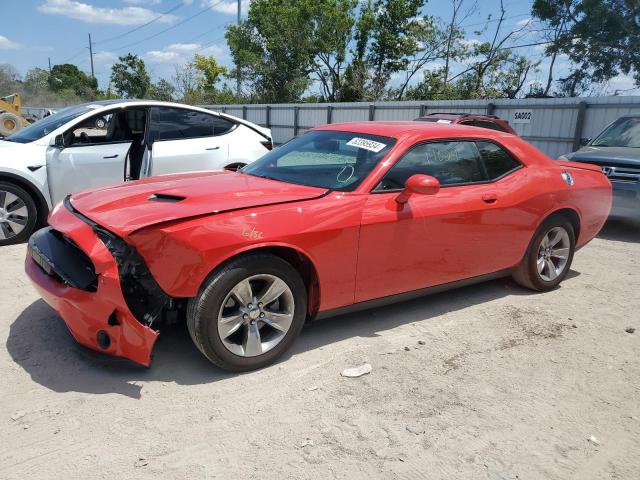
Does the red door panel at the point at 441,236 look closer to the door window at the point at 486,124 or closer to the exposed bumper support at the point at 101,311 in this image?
the exposed bumper support at the point at 101,311

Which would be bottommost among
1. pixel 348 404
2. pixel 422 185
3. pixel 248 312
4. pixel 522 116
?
pixel 348 404

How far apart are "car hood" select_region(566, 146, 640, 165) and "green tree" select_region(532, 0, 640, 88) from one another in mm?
16283

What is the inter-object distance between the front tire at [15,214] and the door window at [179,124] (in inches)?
66.3

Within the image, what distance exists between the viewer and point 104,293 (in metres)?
2.83

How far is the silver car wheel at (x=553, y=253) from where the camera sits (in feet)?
15.6

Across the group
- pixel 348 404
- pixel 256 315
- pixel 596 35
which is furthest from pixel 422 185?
pixel 596 35

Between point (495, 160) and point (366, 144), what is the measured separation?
50.2 inches

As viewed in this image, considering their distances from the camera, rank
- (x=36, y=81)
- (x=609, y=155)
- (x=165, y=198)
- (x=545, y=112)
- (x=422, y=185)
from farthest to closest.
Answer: (x=36, y=81)
(x=545, y=112)
(x=609, y=155)
(x=422, y=185)
(x=165, y=198)

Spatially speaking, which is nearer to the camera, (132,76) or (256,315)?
(256,315)

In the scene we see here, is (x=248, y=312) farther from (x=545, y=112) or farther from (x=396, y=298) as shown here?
(x=545, y=112)

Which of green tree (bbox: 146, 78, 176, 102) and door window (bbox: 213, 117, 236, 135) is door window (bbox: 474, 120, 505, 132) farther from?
green tree (bbox: 146, 78, 176, 102)

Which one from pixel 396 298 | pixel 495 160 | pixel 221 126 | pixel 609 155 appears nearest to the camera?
pixel 396 298

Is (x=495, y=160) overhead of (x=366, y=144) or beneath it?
beneath

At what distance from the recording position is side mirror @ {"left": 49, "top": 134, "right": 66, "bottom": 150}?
19.6 feet
